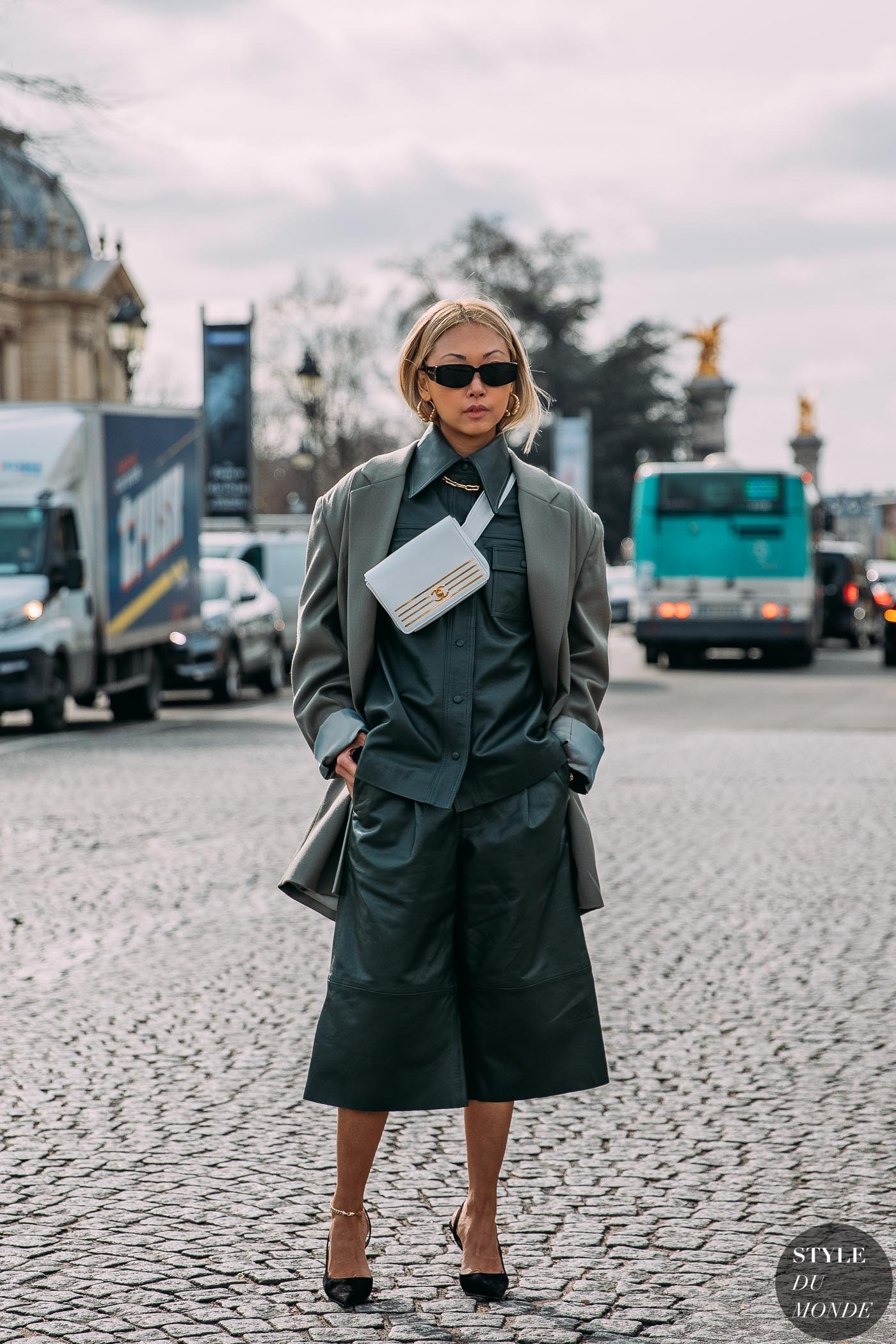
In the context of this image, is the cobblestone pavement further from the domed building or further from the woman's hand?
the domed building

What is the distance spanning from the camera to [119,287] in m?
82.5

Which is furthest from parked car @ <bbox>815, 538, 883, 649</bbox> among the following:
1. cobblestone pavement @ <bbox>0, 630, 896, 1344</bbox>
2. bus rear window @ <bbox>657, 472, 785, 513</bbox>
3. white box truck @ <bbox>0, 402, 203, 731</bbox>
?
cobblestone pavement @ <bbox>0, 630, 896, 1344</bbox>

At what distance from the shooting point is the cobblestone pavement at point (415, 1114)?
12.2 ft

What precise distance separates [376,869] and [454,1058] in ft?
1.21

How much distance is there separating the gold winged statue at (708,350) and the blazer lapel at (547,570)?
6684cm

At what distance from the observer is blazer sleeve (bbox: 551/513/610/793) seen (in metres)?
3.75

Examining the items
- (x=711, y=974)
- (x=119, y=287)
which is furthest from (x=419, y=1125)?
(x=119, y=287)

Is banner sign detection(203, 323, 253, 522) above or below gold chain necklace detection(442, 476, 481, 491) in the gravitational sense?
above

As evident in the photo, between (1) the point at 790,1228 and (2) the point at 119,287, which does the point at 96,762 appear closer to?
(1) the point at 790,1228

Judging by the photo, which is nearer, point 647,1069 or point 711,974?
point 647,1069

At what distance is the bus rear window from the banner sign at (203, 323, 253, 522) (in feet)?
22.8

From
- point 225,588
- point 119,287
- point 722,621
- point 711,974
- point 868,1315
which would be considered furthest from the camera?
point 119,287

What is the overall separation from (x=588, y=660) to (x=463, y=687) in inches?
11.9

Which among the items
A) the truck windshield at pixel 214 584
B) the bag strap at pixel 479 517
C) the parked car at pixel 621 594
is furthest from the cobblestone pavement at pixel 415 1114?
the parked car at pixel 621 594
